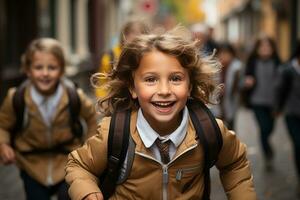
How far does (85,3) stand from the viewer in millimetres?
23172

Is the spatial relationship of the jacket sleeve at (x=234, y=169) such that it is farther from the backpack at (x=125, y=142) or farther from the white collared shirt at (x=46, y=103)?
the white collared shirt at (x=46, y=103)

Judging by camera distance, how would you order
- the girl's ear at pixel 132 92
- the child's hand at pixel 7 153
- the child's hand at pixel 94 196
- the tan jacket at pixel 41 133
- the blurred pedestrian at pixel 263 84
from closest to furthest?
the child's hand at pixel 94 196 → the girl's ear at pixel 132 92 → the child's hand at pixel 7 153 → the tan jacket at pixel 41 133 → the blurred pedestrian at pixel 263 84

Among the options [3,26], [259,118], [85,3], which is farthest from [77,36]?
[259,118]

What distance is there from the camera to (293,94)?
729cm

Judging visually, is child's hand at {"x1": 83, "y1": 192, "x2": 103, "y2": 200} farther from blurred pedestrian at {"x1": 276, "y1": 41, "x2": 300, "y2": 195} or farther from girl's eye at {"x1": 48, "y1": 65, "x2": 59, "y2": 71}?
blurred pedestrian at {"x1": 276, "y1": 41, "x2": 300, "y2": 195}

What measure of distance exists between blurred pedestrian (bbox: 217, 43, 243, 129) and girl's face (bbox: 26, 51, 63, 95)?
435 cm

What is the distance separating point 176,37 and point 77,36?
62.0ft

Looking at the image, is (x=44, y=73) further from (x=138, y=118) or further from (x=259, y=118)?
(x=259, y=118)

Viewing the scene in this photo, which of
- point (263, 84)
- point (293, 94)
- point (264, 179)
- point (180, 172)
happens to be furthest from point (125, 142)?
point (263, 84)

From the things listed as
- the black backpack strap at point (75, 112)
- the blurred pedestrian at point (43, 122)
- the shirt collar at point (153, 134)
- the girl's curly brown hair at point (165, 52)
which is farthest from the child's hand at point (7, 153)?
the shirt collar at point (153, 134)

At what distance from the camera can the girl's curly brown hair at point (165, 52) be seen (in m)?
2.91

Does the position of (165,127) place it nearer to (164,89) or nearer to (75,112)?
(164,89)

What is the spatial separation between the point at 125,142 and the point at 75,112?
167 cm

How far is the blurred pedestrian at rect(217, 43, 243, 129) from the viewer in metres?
8.58
